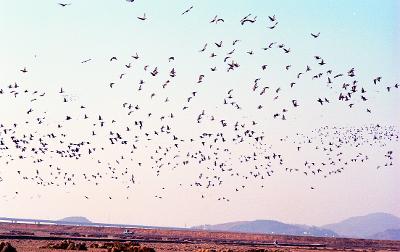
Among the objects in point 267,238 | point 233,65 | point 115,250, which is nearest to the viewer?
point 233,65

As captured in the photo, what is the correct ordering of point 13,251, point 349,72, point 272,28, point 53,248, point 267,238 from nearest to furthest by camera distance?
point 272,28, point 349,72, point 13,251, point 53,248, point 267,238

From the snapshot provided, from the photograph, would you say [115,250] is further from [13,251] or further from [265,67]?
[265,67]

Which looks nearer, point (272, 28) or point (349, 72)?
point (272, 28)

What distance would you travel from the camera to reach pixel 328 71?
4947cm

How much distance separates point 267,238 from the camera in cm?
19588

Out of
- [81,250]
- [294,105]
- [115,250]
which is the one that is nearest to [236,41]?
[294,105]

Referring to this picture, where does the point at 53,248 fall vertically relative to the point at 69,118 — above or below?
below

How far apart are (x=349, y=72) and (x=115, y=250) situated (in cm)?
3545

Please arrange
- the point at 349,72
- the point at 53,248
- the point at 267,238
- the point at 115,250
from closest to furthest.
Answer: the point at 349,72 → the point at 115,250 → the point at 53,248 → the point at 267,238

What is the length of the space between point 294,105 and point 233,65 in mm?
5624

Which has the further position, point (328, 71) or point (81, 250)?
point (81, 250)

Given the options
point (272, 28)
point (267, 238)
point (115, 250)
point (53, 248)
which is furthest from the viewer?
point (267, 238)

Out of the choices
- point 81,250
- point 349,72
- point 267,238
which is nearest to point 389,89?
point 349,72

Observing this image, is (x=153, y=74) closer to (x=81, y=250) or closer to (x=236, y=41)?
(x=236, y=41)
